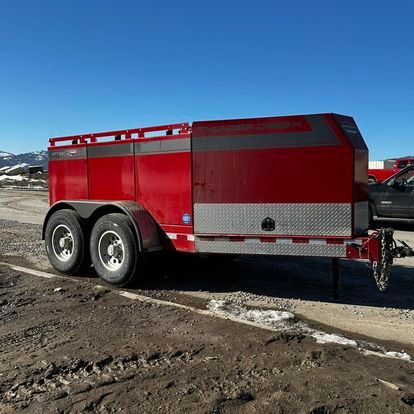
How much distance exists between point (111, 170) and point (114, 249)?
125 cm

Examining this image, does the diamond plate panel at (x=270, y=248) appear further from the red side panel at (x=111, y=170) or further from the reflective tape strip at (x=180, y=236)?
the red side panel at (x=111, y=170)

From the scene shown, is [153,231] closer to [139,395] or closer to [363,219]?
[363,219]

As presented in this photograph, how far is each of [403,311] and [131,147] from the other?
4.37m

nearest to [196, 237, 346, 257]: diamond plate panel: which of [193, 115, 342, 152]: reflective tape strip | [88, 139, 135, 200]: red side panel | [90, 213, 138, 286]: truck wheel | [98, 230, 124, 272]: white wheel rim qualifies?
[90, 213, 138, 286]: truck wheel

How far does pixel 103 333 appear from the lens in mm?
5332

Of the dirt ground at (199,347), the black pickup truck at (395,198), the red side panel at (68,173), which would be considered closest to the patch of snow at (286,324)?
the dirt ground at (199,347)

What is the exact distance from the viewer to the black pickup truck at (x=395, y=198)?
538 inches

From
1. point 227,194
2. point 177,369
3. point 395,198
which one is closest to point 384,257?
point 227,194

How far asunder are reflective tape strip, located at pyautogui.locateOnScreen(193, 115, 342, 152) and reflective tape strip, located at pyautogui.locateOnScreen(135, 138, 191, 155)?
7.0 inches

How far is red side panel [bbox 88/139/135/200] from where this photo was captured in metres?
7.66

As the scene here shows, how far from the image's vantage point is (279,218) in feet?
20.8

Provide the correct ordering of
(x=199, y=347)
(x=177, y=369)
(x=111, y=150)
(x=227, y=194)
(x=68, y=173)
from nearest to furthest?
(x=177, y=369), (x=199, y=347), (x=227, y=194), (x=111, y=150), (x=68, y=173)

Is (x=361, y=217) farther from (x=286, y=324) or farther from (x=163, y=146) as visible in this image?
(x=163, y=146)

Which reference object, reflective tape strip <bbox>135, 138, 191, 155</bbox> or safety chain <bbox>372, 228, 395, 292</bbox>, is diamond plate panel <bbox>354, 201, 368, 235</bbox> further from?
reflective tape strip <bbox>135, 138, 191, 155</bbox>
